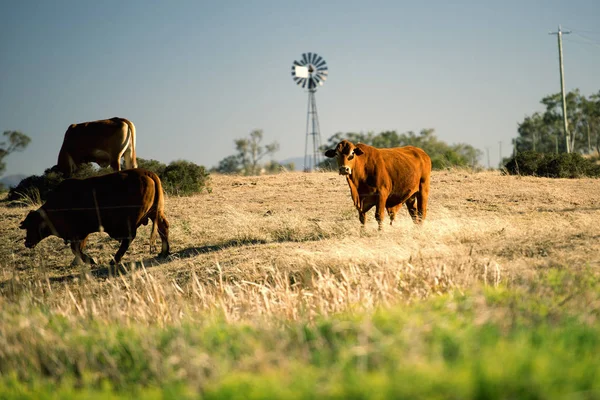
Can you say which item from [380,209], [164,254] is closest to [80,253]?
[164,254]

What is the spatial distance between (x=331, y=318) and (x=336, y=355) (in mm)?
1602

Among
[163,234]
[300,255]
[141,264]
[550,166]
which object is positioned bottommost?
[141,264]

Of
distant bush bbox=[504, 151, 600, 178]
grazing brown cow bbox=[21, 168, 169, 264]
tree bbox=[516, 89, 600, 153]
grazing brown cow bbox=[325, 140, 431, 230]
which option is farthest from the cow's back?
tree bbox=[516, 89, 600, 153]

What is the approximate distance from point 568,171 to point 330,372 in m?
24.1

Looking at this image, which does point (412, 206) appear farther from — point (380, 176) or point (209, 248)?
point (209, 248)

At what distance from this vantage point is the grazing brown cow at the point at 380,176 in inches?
523

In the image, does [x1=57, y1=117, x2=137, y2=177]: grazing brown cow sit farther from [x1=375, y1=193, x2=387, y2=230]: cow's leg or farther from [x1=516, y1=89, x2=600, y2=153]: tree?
[x1=516, y1=89, x2=600, y2=153]: tree

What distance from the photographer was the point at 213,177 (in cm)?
2522

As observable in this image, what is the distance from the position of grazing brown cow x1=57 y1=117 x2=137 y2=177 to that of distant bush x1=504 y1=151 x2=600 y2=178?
49.8 ft

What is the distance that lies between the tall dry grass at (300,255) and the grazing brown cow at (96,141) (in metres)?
2.00

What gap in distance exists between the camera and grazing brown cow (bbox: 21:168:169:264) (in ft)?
41.9

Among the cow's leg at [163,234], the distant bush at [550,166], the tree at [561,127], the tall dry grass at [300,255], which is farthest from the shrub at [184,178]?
the tree at [561,127]

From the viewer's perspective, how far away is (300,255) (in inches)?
440

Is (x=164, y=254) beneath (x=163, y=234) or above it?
beneath
